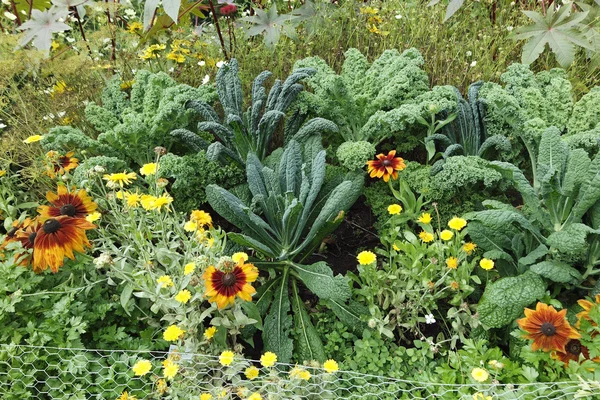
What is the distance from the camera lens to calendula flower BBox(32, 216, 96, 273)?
1.60 meters

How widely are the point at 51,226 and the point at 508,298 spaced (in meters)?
1.41

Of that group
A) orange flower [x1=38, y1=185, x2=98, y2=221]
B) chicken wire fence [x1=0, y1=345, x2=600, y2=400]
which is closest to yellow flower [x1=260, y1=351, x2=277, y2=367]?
chicken wire fence [x1=0, y1=345, x2=600, y2=400]

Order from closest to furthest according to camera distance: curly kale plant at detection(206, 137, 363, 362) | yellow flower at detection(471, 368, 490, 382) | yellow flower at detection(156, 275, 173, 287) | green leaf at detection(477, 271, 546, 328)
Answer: yellow flower at detection(471, 368, 490, 382)
yellow flower at detection(156, 275, 173, 287)
green leaf at detection(477, 271, 546, 328)
curly kale plant at detection(206, 137, 363, 362)

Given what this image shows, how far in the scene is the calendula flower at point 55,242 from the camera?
1600 mm

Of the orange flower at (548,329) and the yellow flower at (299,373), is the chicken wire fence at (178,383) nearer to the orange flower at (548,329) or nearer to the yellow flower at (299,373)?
the yellow flower at (299,373)

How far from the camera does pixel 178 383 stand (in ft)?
4.91

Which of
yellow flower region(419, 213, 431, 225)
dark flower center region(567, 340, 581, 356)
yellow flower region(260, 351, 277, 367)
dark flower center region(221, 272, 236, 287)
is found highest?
yellow flower region(419, 213, 431, 225)

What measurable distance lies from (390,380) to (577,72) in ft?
6.13

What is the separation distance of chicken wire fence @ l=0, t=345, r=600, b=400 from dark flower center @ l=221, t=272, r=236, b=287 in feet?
0.70

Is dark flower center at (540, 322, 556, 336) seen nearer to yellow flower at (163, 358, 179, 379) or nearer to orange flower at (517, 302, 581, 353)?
orange flower at (517, 302, 581, 353)

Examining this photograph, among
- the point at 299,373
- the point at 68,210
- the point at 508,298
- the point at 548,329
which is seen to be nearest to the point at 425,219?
the point at 508,298

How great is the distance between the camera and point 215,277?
4.91 feet

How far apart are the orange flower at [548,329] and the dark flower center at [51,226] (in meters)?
1.40

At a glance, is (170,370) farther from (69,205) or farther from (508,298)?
(508,298)
